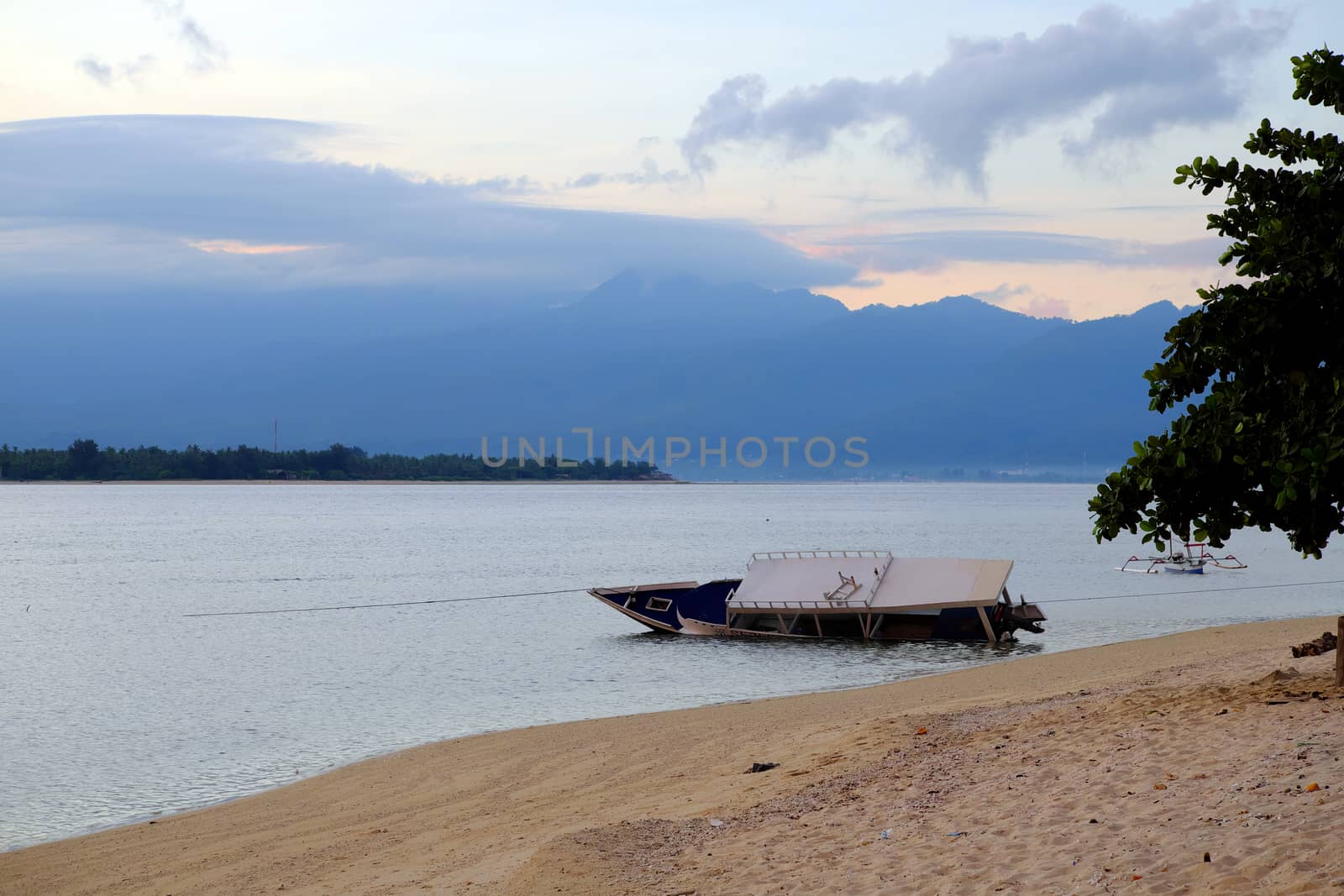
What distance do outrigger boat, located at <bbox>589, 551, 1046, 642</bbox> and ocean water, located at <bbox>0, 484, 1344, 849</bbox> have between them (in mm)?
895

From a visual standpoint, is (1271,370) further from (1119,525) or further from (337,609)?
(337,609)

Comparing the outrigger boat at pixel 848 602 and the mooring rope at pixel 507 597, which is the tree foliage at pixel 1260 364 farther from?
the mooring rope at pixel 507 597

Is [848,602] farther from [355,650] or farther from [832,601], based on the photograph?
[355,650]

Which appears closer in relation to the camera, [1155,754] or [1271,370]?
[1155,754]

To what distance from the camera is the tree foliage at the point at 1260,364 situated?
12.9 metres

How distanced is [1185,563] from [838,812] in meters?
57.6

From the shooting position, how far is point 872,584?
125 feet

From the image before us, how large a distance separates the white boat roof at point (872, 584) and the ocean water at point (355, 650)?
1412 mm

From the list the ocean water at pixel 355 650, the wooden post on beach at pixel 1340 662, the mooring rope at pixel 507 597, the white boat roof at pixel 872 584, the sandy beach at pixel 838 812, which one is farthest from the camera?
the mooring rope at pixel 507 597

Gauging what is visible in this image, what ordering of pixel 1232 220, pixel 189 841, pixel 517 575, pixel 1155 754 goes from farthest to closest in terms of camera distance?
pixel 517 575 < pixel 189 841 < pixel 1232 220 < pixel 1155 754

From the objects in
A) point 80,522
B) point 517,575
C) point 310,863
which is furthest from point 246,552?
point 310,863

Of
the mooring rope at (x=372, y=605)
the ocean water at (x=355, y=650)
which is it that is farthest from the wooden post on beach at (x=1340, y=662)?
the mooring rope at (x=372, y=605)

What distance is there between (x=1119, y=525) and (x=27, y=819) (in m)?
15.7

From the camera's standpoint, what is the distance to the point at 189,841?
49.9ft
